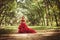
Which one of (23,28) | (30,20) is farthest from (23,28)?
(30,20)

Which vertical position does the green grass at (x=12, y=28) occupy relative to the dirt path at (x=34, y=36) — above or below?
above

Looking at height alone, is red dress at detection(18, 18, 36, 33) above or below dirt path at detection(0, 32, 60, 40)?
above

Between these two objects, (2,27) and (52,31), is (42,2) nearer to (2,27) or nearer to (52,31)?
(52,31)

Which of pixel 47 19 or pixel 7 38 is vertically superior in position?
pixel 47 19

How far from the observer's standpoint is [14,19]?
496 centimetres

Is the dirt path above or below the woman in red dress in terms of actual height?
below

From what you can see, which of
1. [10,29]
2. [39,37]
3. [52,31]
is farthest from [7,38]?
[52,31]

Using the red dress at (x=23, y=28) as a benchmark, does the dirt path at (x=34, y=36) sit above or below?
below

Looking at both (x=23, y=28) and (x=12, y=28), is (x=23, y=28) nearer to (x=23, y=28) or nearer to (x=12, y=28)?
(x=23, y=28)

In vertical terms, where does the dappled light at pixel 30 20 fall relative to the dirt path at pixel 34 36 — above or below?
above

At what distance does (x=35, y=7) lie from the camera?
16.5ft

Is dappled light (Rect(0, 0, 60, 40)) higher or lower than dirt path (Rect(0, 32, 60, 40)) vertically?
higher

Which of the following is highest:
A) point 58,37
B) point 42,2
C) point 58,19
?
point 42,2

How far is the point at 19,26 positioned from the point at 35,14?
450mm
